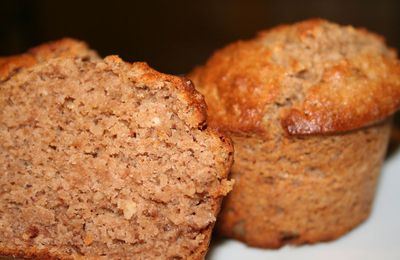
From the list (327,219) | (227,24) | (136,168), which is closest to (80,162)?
(136,168)

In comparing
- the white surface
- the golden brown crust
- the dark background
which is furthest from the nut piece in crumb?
the dark background

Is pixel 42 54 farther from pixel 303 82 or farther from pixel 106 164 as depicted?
pixel 303 82

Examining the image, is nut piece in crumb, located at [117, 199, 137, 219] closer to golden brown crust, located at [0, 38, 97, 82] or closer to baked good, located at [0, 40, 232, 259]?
baked good, located at [0, 40, 232, 259]

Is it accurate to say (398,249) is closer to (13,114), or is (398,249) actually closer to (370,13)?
(13,114)

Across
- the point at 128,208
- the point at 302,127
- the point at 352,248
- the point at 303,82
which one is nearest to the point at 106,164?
the point at 128,208

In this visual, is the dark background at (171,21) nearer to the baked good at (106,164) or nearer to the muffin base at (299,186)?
the muffin base at (299,186)

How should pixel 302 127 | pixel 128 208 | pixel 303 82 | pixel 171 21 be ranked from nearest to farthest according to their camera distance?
pixel 128 208 < pixel 302 127 < pixel 303 82 < pixel 171 21
